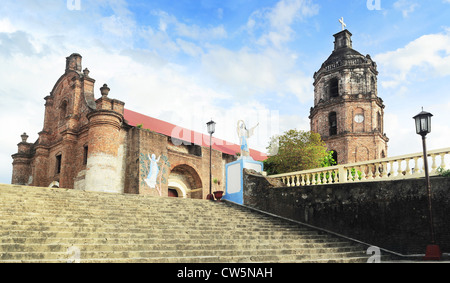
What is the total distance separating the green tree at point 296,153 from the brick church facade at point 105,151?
471 cm

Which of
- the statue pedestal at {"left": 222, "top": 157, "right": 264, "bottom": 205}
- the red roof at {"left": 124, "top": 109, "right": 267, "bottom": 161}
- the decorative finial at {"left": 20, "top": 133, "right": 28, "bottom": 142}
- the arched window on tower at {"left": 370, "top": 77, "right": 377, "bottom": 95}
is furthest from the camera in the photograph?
the arched window on tower at {"left": 370, "top": 77, "right": 377, "bottom": 95}

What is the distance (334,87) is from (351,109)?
7.88 feet

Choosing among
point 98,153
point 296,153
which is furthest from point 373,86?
point 98,153

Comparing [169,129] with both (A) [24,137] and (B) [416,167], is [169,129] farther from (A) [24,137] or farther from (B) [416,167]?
(B) [416,167]

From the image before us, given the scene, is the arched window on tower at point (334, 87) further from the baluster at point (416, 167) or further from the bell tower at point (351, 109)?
the baluster at point (416, 167)

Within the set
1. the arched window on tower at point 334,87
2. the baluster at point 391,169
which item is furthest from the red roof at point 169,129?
the baluster at point 391,169

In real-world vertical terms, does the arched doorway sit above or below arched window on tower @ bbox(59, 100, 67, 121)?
below

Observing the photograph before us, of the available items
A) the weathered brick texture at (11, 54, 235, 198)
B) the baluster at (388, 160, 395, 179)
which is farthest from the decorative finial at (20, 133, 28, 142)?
the baluster at (388, 160, 395, 179)

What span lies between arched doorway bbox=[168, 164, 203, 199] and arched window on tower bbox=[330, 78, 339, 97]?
503 inches

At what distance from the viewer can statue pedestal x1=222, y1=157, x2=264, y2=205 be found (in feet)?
48.8

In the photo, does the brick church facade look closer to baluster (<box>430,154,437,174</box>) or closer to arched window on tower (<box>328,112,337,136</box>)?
arched window on tower (<box>328,112,337,136</box>)

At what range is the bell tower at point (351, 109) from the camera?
2659 cm
